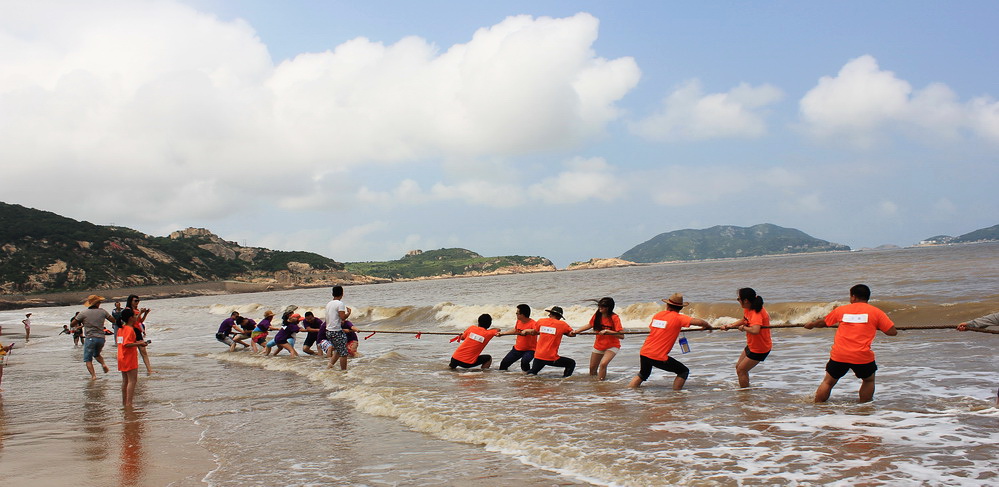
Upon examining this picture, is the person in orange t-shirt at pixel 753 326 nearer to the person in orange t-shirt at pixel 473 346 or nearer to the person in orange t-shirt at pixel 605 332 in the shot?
the person in orange t-shirt at pixel 605 332

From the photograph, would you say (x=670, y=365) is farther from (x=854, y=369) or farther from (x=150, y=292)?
(x=150, y=292)

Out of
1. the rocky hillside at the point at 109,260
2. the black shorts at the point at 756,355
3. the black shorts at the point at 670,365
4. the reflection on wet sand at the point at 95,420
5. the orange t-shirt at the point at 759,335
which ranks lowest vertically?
the reflection on wet sand at the point at 95,420

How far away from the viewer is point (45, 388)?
40.9ft

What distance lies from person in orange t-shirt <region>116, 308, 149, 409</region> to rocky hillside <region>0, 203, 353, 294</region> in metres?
103

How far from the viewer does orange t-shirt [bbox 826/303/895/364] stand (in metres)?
7.66

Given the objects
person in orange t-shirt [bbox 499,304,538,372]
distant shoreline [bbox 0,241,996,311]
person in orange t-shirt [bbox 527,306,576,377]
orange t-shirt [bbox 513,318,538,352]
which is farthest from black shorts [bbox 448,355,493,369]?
distant shoreline [bbox 0,241,996,311]

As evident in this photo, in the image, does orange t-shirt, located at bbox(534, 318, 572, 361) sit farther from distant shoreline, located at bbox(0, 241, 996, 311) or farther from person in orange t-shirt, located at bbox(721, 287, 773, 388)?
distant shoreline, located at bbox(0, 241, 996, 311)

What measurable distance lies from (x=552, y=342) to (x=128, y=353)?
6.93 metres

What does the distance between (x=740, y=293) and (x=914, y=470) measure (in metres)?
4.07

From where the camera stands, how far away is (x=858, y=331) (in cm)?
771

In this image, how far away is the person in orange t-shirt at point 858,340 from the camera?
7664mm

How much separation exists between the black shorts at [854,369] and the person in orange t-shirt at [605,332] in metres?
3.68

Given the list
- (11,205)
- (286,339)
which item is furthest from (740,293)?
(11,205)

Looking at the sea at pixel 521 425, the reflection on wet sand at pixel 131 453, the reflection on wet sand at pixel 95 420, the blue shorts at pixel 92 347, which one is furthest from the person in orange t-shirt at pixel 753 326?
the blue shorts at pixel 92 347
